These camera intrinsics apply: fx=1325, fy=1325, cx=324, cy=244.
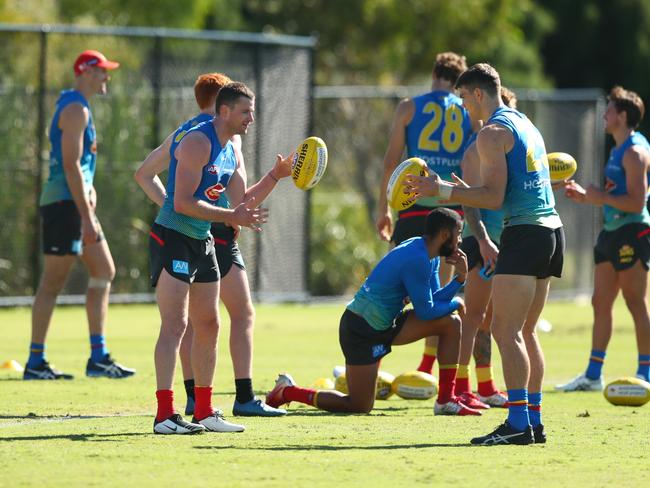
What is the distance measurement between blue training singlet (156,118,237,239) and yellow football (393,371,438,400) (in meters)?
2.59

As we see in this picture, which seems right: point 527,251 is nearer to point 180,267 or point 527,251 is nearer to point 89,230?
point 180,267

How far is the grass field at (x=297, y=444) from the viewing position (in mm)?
6926

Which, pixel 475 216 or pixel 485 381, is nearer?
pixel 475 216

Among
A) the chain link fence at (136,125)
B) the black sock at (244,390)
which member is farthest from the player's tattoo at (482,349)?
the chain link fence at (136,125)

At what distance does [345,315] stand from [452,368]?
0.87 metres

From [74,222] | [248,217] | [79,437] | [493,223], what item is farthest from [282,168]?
[74,222]

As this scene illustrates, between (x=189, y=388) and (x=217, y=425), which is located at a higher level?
(x=189, y=388)

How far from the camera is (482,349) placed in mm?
10562

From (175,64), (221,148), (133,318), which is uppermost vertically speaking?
(175,64)

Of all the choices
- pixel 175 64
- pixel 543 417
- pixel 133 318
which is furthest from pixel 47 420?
pixel 175 64

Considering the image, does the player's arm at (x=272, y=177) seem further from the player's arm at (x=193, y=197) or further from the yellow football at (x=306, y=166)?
the player's arm at (x=193, y=197)

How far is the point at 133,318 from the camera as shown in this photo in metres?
17.7

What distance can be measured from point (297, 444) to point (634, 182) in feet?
15.1

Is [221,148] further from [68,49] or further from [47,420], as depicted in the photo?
[68,49]
